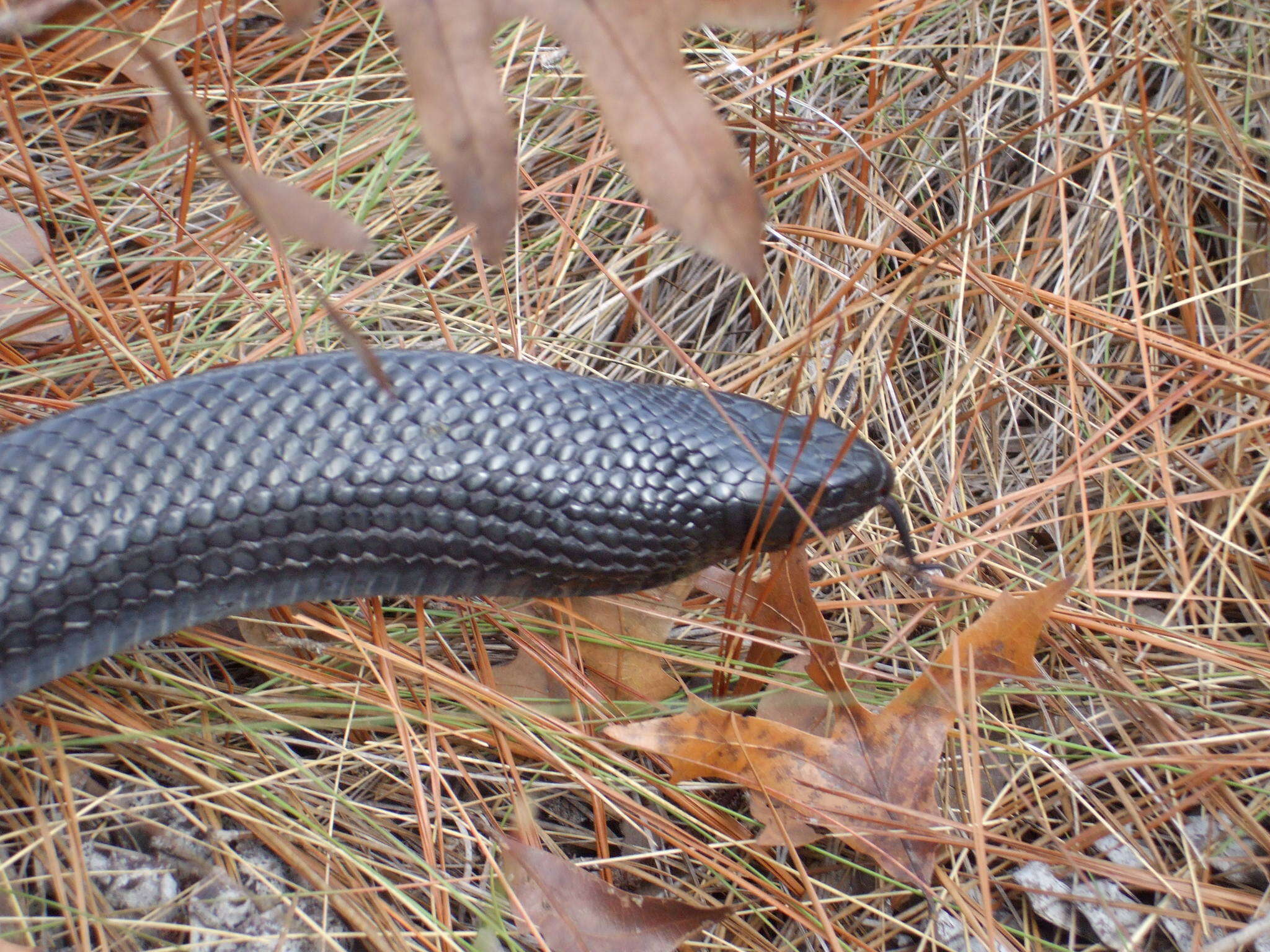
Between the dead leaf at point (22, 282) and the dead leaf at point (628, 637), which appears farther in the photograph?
the dead leaf at point (22, 282)

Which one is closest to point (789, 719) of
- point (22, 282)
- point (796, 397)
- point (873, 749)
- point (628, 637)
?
point (873, 749)

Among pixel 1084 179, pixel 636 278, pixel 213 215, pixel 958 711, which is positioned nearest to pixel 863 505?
pixel 958 711

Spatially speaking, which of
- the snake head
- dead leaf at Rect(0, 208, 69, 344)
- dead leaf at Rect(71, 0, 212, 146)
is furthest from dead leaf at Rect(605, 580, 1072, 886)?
dead leaf at Rect(71, 0, 212, 146)

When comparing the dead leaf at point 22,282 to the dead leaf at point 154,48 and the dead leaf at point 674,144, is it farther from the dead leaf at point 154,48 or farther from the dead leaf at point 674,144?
the dead leaf at point 674,144

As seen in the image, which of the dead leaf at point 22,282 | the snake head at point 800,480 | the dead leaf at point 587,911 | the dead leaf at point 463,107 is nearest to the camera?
the dead leaf at point 463,107

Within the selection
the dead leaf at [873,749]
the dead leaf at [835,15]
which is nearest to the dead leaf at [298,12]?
the dead leaf at [835,15]

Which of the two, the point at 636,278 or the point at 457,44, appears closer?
the point at 457,44

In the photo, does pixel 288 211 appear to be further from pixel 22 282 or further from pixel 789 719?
pixel 22 282

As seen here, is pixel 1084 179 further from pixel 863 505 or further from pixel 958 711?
pixel 958 711
